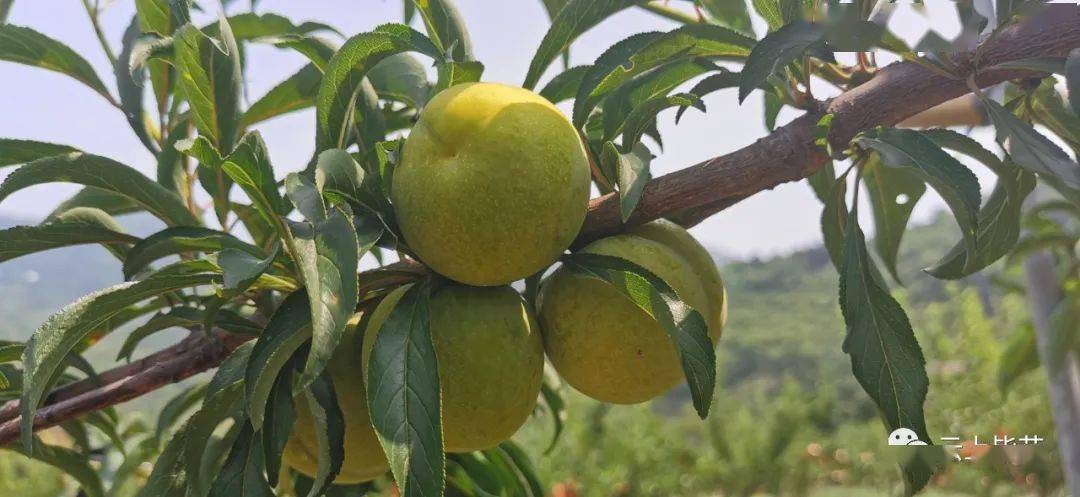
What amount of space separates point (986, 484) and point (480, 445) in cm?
378

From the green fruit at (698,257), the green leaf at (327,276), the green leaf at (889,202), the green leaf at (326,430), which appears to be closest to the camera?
the green leaf at (327,276)

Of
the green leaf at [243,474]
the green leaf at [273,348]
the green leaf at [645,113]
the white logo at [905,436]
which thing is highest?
the green leaf at [645,113]

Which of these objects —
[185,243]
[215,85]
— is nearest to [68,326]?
[185,243]

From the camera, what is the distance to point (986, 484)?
12.1 feet

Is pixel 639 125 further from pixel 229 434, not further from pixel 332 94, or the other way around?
pixel 229 434

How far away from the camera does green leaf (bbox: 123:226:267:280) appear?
19.9 inches

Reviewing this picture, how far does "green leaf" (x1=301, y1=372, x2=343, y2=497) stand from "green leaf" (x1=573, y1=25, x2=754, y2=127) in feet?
0.73

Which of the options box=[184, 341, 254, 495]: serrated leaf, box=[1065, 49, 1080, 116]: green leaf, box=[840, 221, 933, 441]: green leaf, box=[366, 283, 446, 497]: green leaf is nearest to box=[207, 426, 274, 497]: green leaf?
box=[184, 341, 254, 495]: serrated leaf

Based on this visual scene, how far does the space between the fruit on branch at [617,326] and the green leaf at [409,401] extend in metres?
0.10

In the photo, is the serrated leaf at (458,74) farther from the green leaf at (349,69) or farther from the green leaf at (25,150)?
the green leaf at (25,150)

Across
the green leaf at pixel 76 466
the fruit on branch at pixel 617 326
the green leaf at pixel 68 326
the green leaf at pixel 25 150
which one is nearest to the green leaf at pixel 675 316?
the fruit on branch at pixel 617 326

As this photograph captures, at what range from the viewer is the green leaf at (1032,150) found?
430 millimetres

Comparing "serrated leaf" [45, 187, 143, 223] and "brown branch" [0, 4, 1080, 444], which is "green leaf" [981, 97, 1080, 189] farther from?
"serrated leaf" [45, 187, 143, 223]

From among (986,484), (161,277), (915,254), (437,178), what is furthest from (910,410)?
(915,254)
